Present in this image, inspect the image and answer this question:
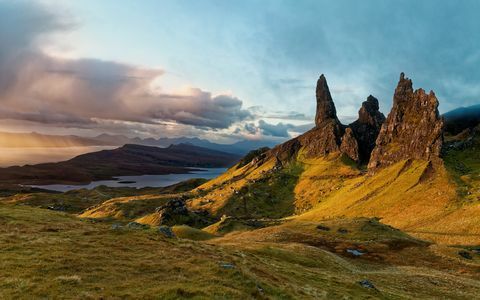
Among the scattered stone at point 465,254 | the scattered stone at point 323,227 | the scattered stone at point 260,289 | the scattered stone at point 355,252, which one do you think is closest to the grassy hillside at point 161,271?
the scattered stone at point 260,289

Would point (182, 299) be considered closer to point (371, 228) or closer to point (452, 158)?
point (371, 228)

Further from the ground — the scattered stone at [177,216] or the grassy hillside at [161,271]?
the grassy hillside at [161,271]

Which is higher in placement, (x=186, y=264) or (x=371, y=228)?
(x=186, y=264)

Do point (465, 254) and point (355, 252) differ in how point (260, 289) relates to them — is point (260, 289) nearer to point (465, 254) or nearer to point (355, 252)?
point (355, 252)

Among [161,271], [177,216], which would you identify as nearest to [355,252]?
[161,271]

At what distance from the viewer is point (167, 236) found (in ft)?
171

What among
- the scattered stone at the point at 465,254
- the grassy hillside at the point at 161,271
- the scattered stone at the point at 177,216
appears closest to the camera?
the grassy hillside at the point at 161,271

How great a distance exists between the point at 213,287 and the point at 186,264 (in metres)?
8.27

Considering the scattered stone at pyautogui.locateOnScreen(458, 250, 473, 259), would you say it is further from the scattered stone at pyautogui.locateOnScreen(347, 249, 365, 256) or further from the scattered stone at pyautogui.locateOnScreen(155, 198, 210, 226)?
the scattered stone at pyautogui.locateOnScreen(155, 198, 210, 226)

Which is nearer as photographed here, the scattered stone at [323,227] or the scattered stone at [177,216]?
the scattered stone at [323,227]

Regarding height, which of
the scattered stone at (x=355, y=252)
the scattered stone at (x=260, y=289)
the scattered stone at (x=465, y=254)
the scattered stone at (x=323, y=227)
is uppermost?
the scattered stone at (x=260, y=289)

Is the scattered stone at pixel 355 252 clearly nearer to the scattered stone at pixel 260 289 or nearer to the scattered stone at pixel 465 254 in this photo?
the scattered stone at pixel 465 254

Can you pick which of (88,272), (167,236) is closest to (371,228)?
(167,236)

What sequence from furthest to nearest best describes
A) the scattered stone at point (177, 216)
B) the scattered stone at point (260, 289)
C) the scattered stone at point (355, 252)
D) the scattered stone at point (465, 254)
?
the scattered stone at point (177, 216)
the scattered stone at point (465, 254)
the scattered stone at point (355, 252)
the scattered stone at point (260, 289)
